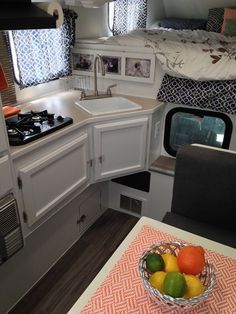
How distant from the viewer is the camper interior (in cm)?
141

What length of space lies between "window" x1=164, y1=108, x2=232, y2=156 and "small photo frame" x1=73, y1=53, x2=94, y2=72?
82 centimetres

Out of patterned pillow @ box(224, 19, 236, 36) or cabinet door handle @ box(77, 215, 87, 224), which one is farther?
patterned pillow @ box(224, 19, 236, 36)

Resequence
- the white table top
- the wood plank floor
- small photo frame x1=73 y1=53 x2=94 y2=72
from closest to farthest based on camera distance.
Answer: the white table top < the wood plank floor < small photo frame x1=73 y1=53 x2=94 y2=72

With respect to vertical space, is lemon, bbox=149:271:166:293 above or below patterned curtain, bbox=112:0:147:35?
below

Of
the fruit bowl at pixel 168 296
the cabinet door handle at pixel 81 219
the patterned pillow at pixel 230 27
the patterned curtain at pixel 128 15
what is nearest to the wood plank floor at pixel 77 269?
the cabinet door handle at pixel 81 219

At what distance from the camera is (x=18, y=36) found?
188 cm

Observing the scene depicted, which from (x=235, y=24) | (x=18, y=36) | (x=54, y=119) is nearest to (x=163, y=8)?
(x=235, y=24)

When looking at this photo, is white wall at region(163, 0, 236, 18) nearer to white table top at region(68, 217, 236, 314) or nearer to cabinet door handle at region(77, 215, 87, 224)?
Answer: cabinet door handle at region(77, 215, 87, 224)

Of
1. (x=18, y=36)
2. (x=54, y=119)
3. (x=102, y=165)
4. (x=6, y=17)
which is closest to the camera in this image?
(x=6, y=17)

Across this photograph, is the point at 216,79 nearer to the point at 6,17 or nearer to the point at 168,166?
the point at 168,166

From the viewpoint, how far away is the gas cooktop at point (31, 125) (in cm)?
142

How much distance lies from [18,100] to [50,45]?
0.53m

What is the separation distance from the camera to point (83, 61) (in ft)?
7.99

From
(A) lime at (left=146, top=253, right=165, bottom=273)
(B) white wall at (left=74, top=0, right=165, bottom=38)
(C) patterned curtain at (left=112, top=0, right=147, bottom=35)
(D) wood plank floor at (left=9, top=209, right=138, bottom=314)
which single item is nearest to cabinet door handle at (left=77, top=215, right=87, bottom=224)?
(D) wood plank floor at (left=9, top=209, right=138, bottom=314)
